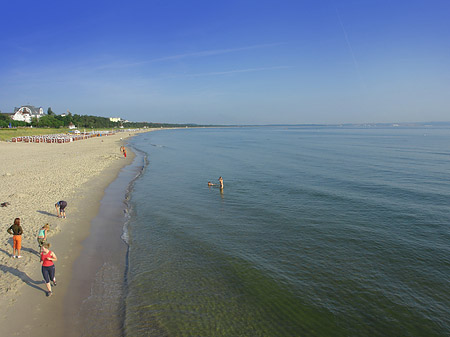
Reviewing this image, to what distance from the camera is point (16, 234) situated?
11688mm

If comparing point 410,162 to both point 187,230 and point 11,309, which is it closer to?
point 187,230

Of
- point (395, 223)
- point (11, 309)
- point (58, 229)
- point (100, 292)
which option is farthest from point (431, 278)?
point (58, 229)

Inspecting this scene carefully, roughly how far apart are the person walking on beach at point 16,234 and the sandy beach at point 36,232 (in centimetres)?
31

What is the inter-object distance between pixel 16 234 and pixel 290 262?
1205 cm

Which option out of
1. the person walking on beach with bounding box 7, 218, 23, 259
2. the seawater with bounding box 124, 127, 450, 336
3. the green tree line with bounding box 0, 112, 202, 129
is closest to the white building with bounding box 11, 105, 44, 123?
the green tree line with bounding box 0, 112, 202, 129

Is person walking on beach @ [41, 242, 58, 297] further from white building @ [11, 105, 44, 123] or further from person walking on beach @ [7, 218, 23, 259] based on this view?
white building @ [11, 105, 44, 123]

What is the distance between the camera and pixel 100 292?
10492 mm

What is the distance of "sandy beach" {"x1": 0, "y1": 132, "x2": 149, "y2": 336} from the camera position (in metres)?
8.85

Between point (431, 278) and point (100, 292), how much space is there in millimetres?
13574

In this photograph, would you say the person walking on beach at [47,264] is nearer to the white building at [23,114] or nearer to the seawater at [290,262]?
the seawater at [290,262]

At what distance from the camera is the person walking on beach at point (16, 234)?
38.0ft

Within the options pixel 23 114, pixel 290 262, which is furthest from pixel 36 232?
pixel 23 114

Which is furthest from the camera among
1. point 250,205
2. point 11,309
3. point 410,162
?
point 410,162

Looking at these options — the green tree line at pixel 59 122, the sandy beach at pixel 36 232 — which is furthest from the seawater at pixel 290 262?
the green tree line at pixel 59 122
